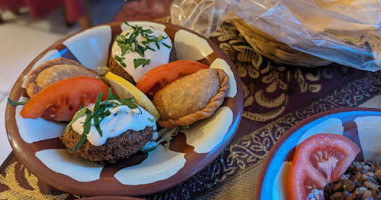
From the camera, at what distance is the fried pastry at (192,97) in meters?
0.93

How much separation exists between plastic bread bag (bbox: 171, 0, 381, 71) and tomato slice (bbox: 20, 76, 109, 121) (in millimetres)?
564

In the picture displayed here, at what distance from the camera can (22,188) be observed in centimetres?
90

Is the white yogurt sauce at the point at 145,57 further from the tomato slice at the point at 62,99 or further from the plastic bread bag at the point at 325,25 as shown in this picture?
the plastic bread bag at the point at 325,25

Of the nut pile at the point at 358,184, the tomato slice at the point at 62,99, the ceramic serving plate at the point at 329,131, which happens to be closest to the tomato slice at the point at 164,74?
the tomato slice at the point at 62,99

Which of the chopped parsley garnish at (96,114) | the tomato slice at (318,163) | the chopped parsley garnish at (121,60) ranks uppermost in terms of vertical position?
the chopped parsley garnish at (121,60)

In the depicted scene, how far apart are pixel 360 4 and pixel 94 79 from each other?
0.93 m

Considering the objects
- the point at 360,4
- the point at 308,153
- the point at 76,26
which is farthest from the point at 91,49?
Answer: the point at 76,26

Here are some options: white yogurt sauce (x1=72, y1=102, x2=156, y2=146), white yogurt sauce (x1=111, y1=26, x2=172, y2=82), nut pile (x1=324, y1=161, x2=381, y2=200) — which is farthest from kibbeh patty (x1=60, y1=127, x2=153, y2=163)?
nut pile (x1=324, y1=161, x2=381, y2=200)

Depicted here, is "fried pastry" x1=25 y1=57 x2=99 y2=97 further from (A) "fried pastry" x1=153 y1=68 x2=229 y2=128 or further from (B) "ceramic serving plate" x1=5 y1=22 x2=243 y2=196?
(A) "fried pastry" x1=153 y1=68 x2=229 y2=128

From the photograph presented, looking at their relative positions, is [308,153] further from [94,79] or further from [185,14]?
[185,14]

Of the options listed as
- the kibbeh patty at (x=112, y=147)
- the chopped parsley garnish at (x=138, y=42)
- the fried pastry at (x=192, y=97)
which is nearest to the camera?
the kibbeh patty at (x=112, y=147)

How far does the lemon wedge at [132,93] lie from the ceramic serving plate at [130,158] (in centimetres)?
12

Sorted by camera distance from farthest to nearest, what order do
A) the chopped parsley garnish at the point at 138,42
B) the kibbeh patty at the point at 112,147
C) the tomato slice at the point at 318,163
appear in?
the chopped parsley garnish at the point at 138,42 < the kibbeh patty at the point at 112,147 < the tomato slice at the point at 318,163

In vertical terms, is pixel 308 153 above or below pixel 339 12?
below
